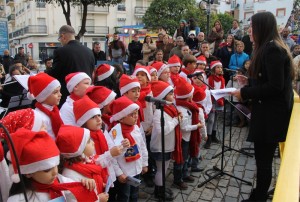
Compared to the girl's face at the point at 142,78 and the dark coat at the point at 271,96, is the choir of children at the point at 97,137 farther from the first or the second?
the dark coat at the point at 271,96

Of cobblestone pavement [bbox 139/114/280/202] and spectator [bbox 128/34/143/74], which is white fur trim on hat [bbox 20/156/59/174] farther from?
spectator [bbox 128/34/143/74]

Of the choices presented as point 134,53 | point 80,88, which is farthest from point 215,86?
point 134,53

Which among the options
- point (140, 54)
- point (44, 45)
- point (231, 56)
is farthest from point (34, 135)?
point (44, 45)

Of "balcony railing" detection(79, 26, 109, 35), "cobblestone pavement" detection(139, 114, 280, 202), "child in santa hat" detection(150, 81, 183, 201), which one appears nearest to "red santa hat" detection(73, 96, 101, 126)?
→ "child in santa hat" detection(150, 81, 183, 201)

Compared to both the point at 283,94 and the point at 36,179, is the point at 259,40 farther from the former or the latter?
the point at 36,179

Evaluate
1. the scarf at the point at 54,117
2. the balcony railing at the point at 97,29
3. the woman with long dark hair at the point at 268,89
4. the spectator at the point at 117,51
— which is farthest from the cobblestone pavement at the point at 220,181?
the balcony railing at the point at 97,29

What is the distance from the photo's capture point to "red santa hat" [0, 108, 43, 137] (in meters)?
2.48

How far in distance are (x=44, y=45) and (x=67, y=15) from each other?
34045mm

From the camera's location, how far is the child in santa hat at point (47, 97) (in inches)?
120

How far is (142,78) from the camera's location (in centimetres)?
455

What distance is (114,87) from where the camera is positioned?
4953 millimetres

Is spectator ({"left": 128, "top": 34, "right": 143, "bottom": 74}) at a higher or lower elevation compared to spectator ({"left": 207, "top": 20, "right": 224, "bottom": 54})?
lower

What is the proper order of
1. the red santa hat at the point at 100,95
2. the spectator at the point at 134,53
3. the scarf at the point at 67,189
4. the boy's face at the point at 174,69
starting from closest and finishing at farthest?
the scarf at the point at 67,189 < the red santa hat at the point at 100,95 < the boy's face at the point at 174,69 < the spectator at the point at 134,53

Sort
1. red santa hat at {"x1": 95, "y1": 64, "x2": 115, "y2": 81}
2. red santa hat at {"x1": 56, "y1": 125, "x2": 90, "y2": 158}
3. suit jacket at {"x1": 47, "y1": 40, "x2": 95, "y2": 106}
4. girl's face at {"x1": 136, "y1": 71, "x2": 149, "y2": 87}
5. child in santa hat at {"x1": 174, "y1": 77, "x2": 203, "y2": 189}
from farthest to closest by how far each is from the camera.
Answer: red santa hat at {"x1": 95, "y1": 64, "x2": 115, "y2": 81}, suit jacket at {"x1": 47, "y1": 40, "x2": 95, "y2": 106}, girl's face at {"x1": 136, "y1": 71, "x2": 149, "y2": 87}, child in santa hat at {"x1": 174, "y1": 77, "x2": 203, "y2": 189}, red santa hat at {"x1": 56, "y1": 125, "x2": 90, "y2": 158}
